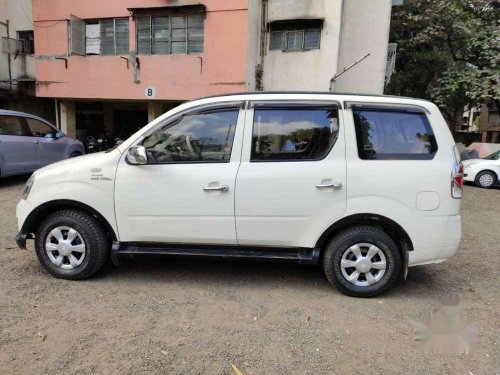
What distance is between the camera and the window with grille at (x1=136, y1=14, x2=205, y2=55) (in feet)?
44.0

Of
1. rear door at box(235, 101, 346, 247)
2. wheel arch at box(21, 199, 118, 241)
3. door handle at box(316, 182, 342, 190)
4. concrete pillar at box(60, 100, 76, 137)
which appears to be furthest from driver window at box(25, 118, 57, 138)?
door handle at box(316, 182, 342, 190)

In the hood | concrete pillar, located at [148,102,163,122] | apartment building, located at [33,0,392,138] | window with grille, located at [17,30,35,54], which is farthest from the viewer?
window with grille, located at [17,30,35,54]

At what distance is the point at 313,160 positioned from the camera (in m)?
3.67

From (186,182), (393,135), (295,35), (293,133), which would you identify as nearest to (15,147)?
(186,182)

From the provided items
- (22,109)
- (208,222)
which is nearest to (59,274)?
(208,222)

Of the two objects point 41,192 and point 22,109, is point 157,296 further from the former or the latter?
point 22,109

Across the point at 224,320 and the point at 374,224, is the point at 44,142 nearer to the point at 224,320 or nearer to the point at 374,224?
the point at 224,320

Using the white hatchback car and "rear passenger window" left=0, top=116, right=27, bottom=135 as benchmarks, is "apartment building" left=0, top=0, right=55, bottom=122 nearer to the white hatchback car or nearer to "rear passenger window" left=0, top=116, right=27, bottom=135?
"rear passenger window" left=0, top=116, right=27, bottom=135

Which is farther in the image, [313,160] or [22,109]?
[22,109]

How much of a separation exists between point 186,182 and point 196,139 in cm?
44

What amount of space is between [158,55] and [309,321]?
40.8 feet

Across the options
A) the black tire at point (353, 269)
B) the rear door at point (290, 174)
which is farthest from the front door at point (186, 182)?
the black tire at point (353, 269)

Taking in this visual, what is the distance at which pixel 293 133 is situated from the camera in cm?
374

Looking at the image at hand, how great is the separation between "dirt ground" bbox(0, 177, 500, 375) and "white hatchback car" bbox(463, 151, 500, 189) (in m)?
9.04
